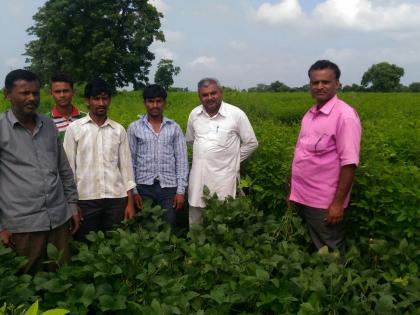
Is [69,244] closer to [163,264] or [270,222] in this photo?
[163,264]

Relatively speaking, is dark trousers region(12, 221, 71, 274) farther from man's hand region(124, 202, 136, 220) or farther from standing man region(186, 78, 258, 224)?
standing man region(186, 78, 258, 224)

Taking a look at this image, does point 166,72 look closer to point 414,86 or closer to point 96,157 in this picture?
point 414,86

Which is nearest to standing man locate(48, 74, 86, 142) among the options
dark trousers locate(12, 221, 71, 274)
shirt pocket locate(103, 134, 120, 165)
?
shirt pocket locate(103, 134, 120, 165)

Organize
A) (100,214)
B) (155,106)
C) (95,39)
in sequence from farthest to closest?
(95,39)
(155,106)
(100,214)

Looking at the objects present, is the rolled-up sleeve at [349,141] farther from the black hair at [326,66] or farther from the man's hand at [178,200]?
the man's hand at [178,200]

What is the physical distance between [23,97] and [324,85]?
2006 millimetres

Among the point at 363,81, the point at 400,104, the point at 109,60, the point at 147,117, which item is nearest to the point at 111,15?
the point at 109,60

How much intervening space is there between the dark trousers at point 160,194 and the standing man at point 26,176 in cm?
94

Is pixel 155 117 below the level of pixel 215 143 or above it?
above

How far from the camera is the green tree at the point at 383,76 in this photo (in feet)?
238

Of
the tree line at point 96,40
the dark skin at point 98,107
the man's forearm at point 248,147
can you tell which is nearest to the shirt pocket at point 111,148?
the dark skin at point 98,107

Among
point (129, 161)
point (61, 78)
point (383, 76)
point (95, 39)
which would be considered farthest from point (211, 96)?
point (383, 76)

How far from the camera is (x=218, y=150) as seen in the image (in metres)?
3.88

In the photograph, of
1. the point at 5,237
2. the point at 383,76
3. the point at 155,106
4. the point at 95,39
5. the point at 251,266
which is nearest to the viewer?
the point at 251,266
